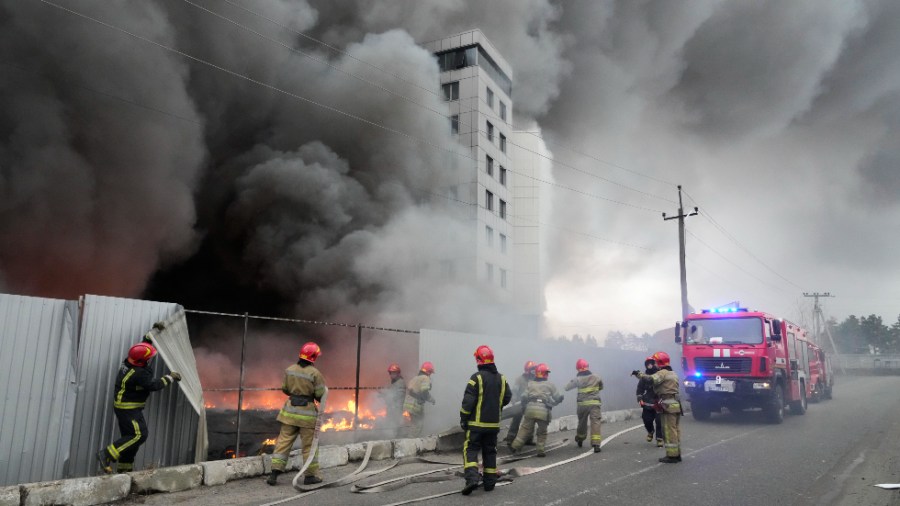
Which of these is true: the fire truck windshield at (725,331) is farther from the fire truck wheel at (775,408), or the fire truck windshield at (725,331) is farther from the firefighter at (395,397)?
the firefighter at (395,397)

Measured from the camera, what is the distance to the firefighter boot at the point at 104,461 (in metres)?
5.95

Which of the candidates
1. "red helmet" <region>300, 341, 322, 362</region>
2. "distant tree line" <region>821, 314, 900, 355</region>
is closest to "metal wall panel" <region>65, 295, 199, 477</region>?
"red helmet" <region>300, 341, 322, 362</region>

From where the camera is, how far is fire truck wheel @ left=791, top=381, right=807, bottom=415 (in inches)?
596

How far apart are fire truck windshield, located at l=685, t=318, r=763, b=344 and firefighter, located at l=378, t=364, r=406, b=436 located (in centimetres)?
741

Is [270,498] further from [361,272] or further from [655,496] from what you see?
[361,272]

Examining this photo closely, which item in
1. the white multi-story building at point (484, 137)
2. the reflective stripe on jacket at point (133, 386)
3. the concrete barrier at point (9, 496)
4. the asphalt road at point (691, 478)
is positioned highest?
the white multi-story building at point (484, 137)

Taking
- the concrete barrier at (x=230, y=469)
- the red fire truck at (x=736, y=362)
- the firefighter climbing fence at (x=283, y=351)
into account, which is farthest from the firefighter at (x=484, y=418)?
the firefighter climbing fence at (x=283, y=351)

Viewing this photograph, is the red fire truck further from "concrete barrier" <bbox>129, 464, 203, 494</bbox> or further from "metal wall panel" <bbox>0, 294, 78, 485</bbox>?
"metal wall panel" <bbox>0, 294, 78, 485</bbox>

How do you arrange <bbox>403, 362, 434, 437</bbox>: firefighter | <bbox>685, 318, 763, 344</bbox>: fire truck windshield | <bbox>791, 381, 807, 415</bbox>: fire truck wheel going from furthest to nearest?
<bbox>791, 381, 807, 415</bbox>: fire truck wheel → <bbox>685, 318, 763, 344</bbox>: fire truck windshield → <bbox>403, 362, 434, 437</bbox>: firefighter

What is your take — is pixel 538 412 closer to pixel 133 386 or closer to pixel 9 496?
pixel 133 386

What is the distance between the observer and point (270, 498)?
5.85 m

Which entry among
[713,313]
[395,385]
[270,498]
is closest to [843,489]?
[270,498]

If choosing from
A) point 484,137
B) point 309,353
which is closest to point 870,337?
point 484,137

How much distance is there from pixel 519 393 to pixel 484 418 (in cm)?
457
